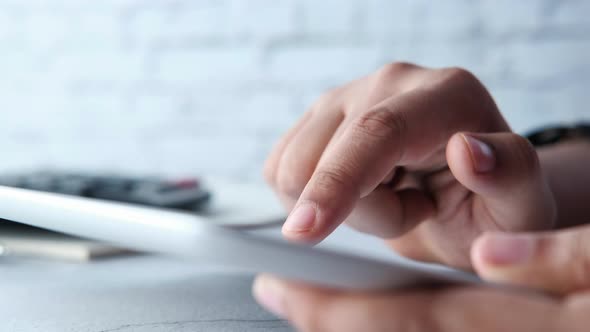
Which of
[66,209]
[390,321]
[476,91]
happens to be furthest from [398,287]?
[476,91]

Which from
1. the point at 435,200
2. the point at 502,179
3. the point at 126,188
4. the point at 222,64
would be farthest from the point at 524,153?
the point at 222,64

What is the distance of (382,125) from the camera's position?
45 centimetres

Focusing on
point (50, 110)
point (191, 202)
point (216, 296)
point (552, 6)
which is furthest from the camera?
point (50, 110)

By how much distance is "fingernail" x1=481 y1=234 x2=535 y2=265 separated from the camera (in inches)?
10.1

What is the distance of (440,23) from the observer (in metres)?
1.10

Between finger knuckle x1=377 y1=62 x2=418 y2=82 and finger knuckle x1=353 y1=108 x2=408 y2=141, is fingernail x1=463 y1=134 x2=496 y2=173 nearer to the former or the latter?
finger knuckle x1=353 y1=108 x2=408 y2=141

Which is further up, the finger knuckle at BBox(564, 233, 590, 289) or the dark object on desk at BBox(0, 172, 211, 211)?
the dark object on desk at BBox(0, 172, 211, 211)

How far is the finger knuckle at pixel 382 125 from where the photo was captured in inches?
17.5

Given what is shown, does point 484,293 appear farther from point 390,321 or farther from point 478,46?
point 478,46

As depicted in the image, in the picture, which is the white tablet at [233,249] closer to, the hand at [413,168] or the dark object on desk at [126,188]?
the hand at [413,168]

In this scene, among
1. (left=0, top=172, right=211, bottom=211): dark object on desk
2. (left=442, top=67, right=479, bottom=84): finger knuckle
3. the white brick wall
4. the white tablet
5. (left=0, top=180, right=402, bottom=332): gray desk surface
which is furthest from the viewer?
the white brick wall

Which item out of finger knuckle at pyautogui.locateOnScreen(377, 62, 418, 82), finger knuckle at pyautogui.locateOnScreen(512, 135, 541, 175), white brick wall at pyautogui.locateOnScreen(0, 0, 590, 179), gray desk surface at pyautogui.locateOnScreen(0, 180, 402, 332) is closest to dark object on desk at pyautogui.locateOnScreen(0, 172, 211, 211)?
gray desk surface at pyautogui.locateOnScreen(0, 180, 402, 332)

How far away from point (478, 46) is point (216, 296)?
788 millimetres

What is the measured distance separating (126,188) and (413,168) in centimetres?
32
